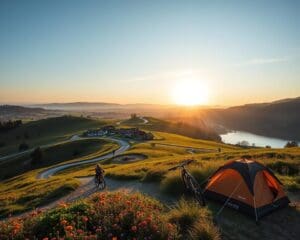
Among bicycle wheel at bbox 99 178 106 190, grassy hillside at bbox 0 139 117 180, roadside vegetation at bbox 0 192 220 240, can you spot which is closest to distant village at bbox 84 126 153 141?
grassy hillside at bbox 0 139 117 180

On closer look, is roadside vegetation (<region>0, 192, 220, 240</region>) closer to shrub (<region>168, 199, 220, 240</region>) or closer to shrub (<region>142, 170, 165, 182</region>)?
shrub (<region>168, 199, 220, 240</region>)

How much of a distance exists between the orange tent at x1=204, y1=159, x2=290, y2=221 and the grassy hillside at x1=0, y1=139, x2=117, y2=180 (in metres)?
48.5

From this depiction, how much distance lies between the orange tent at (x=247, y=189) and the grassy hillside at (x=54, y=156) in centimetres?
4854

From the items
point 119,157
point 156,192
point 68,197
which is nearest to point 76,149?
point 119,157

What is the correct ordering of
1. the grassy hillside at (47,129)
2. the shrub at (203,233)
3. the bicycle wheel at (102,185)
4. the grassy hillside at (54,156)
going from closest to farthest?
the shrub at (203,233)
the bicycle wheel at (102,185)
the grassy hillside at (54,156)
the grassy hillside at (47,129)

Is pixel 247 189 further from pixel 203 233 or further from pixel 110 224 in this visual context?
pixel 110 224

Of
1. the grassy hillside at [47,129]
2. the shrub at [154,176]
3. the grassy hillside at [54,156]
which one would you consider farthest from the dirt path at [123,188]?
the grassy hillside at [47,129]

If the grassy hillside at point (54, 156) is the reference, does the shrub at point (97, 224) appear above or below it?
above

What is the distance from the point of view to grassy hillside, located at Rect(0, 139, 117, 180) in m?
61.6

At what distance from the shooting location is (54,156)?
212 feet

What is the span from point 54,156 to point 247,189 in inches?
2347

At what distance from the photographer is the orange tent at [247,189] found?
453 inches

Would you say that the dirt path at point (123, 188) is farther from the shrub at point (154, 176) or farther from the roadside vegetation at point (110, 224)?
the roadside vegetation at point (110, 224)

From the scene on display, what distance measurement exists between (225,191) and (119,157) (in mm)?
34490
